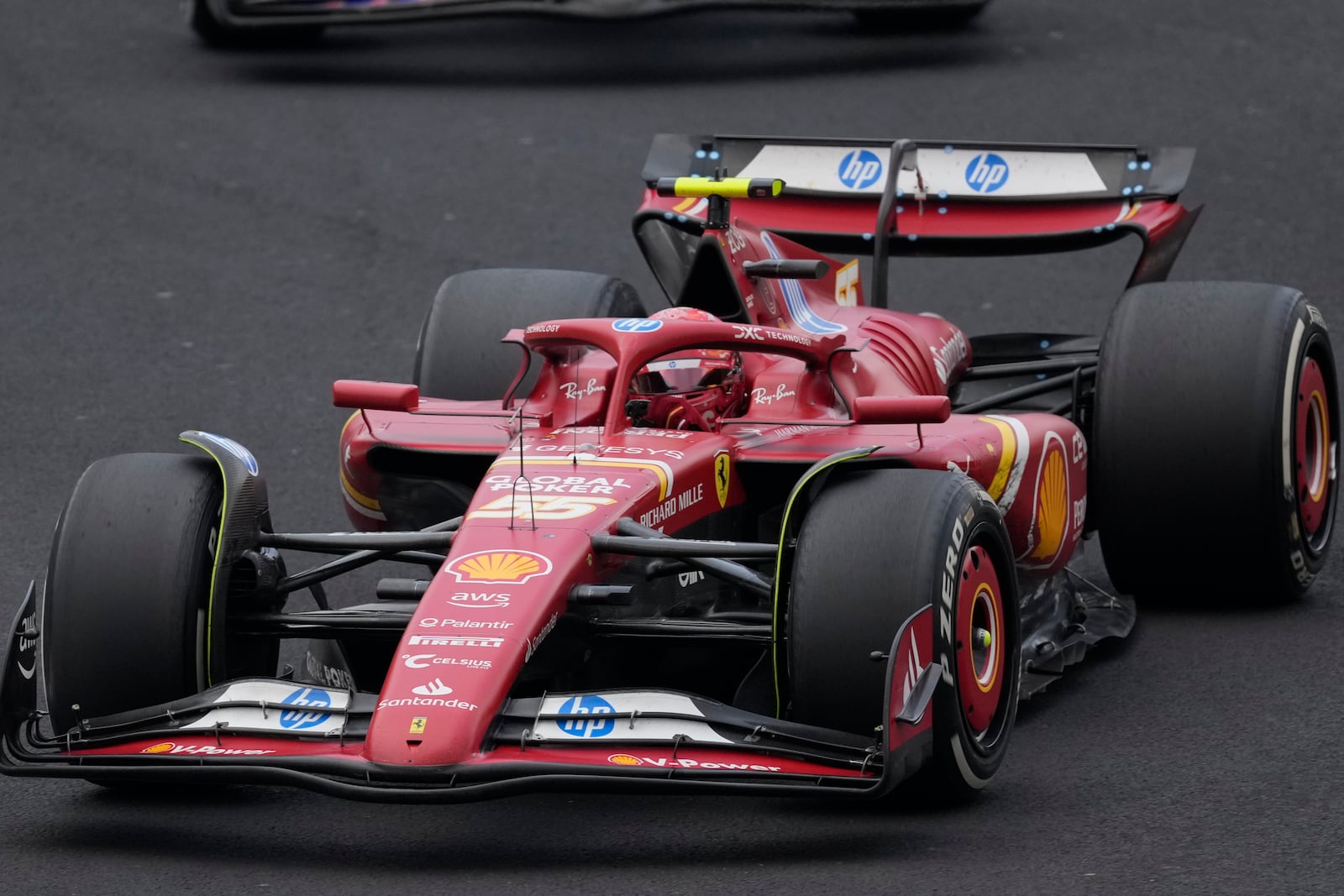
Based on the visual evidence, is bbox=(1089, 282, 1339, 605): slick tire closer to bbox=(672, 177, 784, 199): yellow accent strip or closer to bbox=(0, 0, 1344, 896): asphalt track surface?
bbox=(0, 0, 1344, 896): asphalt track surface

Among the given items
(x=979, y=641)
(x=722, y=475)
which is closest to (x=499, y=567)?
(x=722, y=475)

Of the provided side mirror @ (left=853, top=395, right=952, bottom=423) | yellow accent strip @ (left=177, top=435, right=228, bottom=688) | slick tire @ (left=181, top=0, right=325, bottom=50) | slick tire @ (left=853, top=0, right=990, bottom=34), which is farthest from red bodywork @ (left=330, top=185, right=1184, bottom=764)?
slick tire @ (left=181, top=0, right=325, bottom=50)

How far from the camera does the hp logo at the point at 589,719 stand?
15.8 feet

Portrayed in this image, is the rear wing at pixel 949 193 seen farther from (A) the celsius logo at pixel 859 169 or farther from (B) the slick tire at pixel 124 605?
(B) the slick tire at pixel 124 605

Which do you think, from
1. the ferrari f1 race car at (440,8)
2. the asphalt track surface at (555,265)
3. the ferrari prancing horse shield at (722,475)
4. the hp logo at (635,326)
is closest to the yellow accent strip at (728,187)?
the hp logo at (635,326)

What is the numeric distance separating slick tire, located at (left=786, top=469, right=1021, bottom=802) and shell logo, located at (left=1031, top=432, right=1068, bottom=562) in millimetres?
1060

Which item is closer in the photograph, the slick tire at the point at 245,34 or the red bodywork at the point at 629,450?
the red bodywork at the point at 629,450

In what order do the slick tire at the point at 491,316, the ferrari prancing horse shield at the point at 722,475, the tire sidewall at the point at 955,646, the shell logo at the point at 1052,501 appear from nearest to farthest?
the tire sidewall at the point at 955,646 < the ferrari prancing horse shield at the point at 722,475 < the shell logo at the point at 1052,501 < the slick tire at the point at 491,316

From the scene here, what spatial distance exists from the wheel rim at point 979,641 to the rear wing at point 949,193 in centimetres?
255

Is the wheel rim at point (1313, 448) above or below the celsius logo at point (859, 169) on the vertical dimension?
below

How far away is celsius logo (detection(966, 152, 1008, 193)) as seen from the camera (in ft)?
26.7

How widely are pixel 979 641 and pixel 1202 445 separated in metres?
1.81

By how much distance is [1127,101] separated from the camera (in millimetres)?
13812

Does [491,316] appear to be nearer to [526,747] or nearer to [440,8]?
[526,747]
